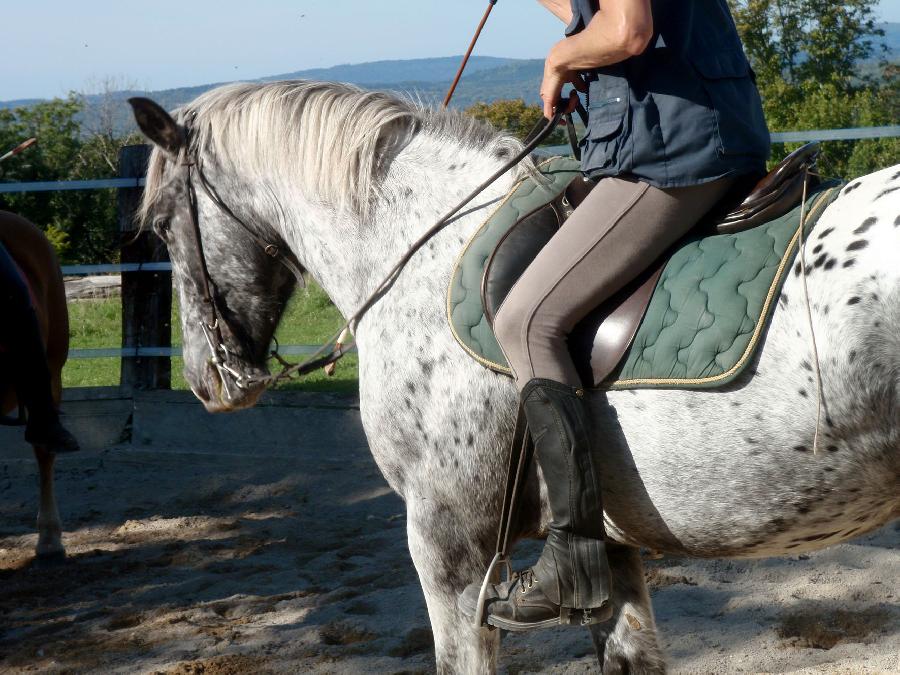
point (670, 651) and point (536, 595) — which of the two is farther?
point (670, 651)

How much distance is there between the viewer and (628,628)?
260cm

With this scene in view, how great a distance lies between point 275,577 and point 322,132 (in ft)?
8.57

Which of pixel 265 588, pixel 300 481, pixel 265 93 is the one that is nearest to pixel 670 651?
pixel 265 588

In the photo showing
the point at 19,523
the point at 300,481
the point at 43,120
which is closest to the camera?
the point at 19,523

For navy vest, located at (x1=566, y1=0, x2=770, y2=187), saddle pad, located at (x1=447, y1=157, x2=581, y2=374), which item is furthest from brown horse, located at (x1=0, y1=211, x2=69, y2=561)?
navy vest, located at (x1=566, y1=0, x2=770, y2=187)

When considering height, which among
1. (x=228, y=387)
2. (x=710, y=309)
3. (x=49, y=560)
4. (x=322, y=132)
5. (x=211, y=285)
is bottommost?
(x=49, y=560)

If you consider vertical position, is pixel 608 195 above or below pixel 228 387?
above

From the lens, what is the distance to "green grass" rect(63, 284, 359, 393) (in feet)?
29.7

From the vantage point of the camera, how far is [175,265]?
2.98 m

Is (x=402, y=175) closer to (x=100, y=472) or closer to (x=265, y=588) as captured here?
(x=265, y=588)

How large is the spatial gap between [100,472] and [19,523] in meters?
0.83

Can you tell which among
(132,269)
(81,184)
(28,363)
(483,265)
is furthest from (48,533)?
(483,265)

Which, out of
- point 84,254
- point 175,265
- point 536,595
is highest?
Result: point 175,265

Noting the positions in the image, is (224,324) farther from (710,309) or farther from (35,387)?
(35,387)
